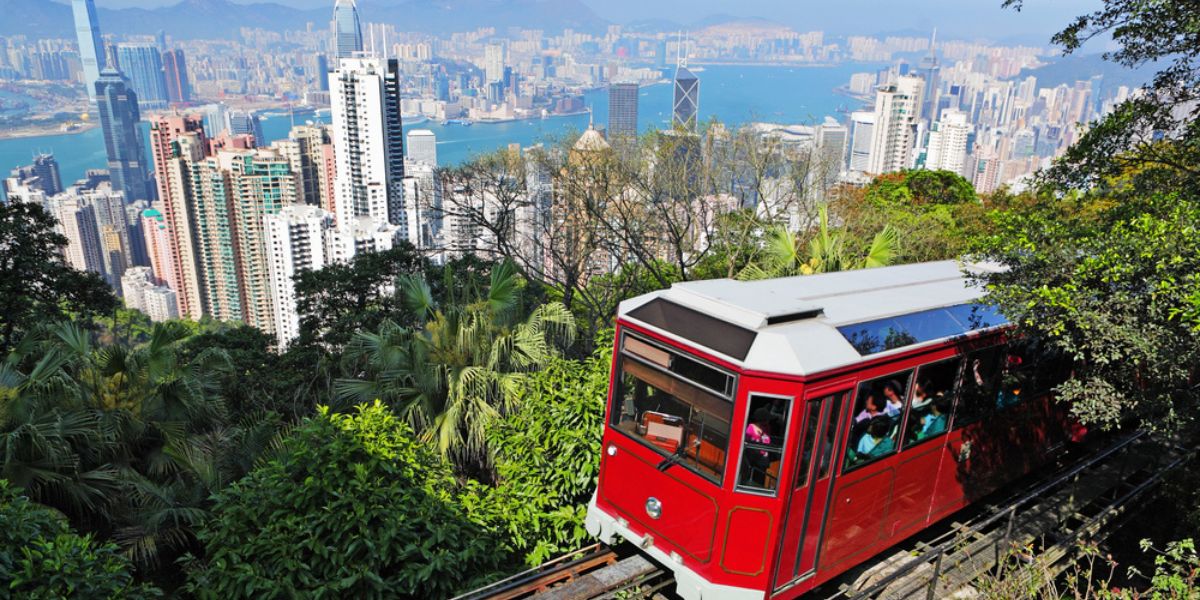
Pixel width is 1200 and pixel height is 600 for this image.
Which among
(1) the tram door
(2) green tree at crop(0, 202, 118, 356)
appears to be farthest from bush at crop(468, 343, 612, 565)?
(2) green tree at crop(0, 202, 118, 356)

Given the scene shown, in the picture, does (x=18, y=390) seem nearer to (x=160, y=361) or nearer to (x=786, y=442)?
(x=160, y=361)

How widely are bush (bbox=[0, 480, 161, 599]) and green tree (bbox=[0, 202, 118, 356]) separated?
11400 millimetres

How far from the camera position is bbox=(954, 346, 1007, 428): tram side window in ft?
20.2

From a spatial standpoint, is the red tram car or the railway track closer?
the red tram car

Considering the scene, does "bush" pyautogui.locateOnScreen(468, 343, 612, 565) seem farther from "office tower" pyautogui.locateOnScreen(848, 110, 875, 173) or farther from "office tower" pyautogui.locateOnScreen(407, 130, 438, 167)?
"office tower" pyautogui.locateOnScreen(407, 130, 438, 167)

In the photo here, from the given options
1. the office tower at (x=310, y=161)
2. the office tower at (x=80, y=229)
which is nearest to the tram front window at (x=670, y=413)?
the office tower at (x=310, y=161)

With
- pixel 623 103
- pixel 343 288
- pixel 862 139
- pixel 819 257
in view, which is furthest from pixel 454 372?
pixel 862 139

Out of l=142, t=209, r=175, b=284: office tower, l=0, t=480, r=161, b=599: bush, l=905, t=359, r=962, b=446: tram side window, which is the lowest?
l=142, t=209, r=175, b=284: office tower

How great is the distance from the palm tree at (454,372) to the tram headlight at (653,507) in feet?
7.78

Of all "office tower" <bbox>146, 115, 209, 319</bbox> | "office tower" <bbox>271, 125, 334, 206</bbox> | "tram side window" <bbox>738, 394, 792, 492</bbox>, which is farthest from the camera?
"office tower" <bbox>271, 125, 334, 206</bbox>

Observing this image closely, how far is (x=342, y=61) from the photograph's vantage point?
116m

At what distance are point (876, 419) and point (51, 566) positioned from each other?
18.2 ft

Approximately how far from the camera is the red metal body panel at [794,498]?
16.2ft

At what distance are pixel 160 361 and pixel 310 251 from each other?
271 feet
